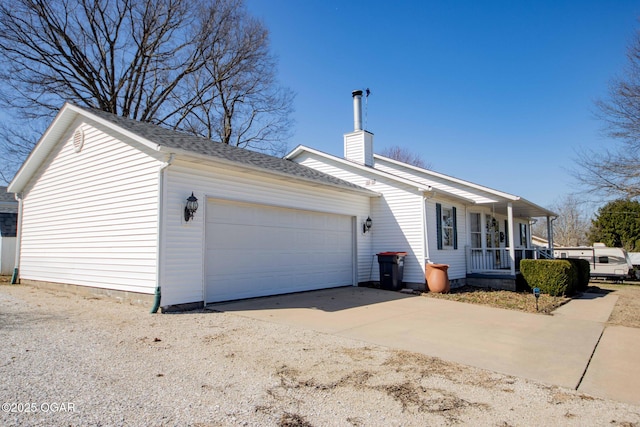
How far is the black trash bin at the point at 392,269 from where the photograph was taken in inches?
481

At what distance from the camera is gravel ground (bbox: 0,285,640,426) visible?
133 inches

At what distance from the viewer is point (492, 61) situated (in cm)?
1513

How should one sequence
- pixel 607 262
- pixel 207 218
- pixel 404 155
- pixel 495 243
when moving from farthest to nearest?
pixel 404 155, pixel 607 262, pixel 495 243, pixel 207 218

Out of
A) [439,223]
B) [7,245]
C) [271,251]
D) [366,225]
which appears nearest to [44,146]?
[271,251]

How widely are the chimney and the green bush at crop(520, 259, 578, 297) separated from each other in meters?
6.51

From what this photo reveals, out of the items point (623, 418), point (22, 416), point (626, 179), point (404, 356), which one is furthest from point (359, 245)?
point (626, 179)

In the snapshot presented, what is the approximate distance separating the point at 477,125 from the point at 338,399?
18.8 m

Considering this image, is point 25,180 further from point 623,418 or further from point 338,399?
point 623,418

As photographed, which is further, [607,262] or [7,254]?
[607,262]

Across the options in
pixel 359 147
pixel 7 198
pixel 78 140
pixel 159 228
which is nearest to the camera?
pixel 159 228

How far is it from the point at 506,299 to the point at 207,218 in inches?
322

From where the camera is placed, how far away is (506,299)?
36.3 feet

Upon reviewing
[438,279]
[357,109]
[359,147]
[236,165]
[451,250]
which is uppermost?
[357,109]

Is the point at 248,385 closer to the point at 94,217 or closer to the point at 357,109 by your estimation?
the point at 94,217
